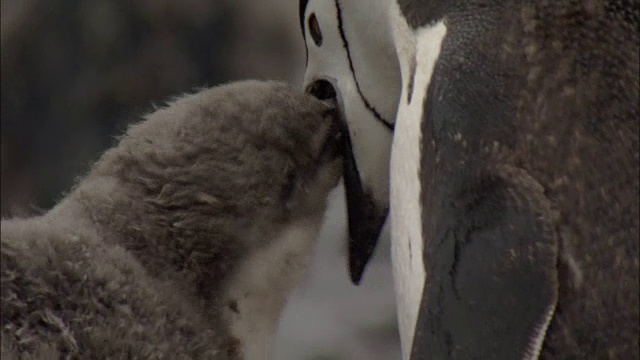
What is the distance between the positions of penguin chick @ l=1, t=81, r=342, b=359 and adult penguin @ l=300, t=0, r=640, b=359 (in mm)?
122

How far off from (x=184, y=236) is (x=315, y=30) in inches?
16.1

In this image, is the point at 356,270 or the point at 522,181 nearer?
the point at 522,181

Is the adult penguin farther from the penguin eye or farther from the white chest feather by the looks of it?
the penguin eye

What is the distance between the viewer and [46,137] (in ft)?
12.9

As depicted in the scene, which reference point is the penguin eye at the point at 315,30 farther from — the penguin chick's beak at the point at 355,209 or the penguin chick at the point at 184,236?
the penguin chick at the point at 184,236

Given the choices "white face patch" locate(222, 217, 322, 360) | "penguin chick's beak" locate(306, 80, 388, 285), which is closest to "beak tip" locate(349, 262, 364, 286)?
"penguin chick's beak" locate(306, 80, 388, 285)

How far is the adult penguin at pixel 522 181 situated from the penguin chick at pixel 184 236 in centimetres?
12

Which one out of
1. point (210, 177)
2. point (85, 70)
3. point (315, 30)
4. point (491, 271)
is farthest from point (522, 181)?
point (85, 70)

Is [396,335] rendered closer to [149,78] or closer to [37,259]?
[149,78]

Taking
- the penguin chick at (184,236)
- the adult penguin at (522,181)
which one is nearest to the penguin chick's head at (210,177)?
the penguin chick at (184,236)

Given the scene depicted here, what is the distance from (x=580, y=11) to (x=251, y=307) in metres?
0.44

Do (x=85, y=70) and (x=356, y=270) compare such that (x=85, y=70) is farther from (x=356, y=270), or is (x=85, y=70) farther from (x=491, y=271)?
(x=491, y=271)

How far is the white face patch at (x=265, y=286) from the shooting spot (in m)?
1.55

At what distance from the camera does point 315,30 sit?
71.6 inches
